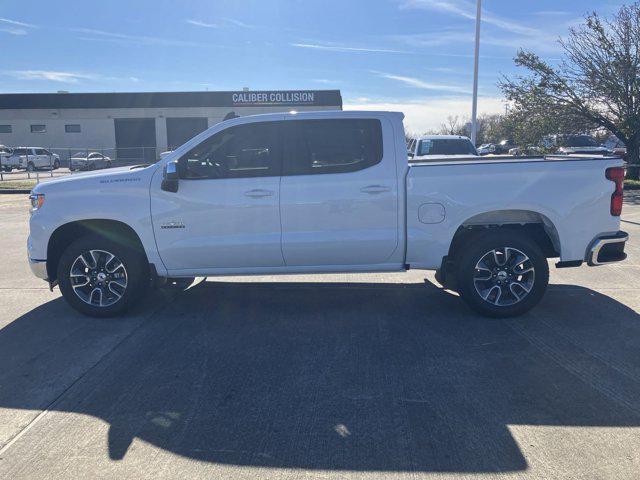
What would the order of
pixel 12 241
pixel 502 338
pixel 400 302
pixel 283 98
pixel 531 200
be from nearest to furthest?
1. pixel 502 338
2. pixel 531 200
3. pixel 400 302
4. pixel 12 241
5. pixel 283 98

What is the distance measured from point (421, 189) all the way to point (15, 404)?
156 inches

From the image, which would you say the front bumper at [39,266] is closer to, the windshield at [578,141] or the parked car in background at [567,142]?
the parked car in background at [567,142]

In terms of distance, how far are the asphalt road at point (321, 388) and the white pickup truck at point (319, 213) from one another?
1.71 ft

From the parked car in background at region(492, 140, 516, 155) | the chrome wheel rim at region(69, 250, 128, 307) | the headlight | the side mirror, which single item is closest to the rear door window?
the side mirror

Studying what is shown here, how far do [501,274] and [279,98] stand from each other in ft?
138

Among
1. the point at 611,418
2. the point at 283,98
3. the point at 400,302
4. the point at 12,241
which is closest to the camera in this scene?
the point at 611,418

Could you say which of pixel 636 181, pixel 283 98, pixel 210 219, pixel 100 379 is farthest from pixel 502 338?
pixel 283 98

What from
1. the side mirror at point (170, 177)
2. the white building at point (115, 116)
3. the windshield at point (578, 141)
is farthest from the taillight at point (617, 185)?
the white building at point (115, 116)

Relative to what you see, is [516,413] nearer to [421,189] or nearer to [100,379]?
[421,189]

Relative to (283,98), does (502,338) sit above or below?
below

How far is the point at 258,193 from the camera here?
18.2 feet

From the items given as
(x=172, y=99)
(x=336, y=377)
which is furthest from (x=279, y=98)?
(x=336, y=377)

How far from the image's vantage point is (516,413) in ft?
12.3

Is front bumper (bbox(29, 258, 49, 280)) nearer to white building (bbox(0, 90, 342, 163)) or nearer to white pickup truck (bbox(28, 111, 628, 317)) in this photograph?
white pickup truck (bbox(28, 111, 628, 317))
